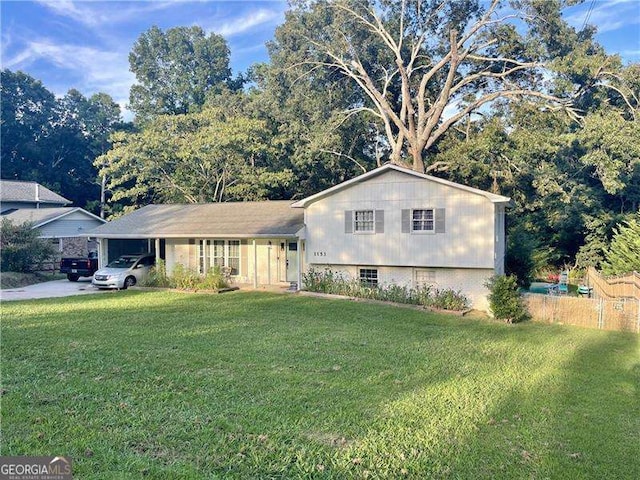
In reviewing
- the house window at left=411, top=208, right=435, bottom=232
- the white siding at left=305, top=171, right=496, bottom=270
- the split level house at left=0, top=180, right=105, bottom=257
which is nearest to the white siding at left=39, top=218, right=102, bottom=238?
the split level house at left=0, top=180, right=105, bottom=257

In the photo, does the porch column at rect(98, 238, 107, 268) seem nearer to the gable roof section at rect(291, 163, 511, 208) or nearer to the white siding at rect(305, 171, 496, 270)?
the gable roof section at rect(291, 163, 511, 208)

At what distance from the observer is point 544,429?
17.8 feet

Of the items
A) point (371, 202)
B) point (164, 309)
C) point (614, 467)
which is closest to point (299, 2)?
point (371, 202)

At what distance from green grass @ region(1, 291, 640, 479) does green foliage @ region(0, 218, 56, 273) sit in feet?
42.7

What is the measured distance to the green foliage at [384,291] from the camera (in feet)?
51.1

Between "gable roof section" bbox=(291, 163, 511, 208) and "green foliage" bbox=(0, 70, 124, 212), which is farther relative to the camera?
"green foliage" bbox=(0, 70, 124, 212)

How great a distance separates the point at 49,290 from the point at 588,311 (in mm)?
19437

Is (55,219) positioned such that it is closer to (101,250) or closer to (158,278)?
(101,250)

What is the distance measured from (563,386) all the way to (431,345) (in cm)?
298

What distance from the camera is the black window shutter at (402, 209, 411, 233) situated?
1677 centimetres

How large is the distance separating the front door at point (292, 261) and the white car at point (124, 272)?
247 inches

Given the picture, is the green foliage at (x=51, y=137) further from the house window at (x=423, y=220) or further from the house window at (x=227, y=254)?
the house window at (x=423, y=220)

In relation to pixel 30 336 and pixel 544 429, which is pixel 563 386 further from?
pixel 30 336

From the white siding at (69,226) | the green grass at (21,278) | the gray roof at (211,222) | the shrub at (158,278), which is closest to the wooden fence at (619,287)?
the gray roof at (211,222)
